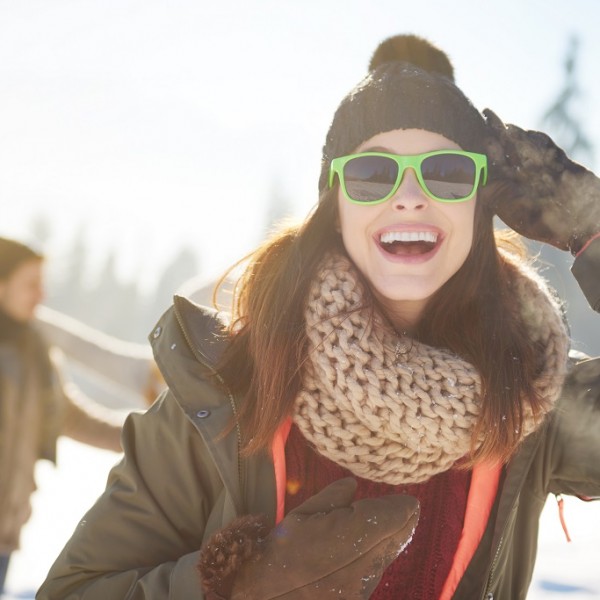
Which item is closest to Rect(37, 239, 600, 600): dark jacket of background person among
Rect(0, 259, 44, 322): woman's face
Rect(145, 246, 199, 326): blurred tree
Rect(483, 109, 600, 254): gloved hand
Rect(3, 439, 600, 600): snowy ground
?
Rect(483, 109, 600, 254): gloved hand

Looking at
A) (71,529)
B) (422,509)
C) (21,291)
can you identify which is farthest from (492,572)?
(71,529)

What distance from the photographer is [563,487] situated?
2.26 meters

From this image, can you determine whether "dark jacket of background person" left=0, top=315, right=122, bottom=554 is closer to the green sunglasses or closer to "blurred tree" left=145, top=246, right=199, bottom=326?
the green sunglasses

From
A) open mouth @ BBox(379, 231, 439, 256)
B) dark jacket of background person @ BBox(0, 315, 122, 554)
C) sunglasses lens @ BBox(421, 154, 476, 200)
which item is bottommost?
dark jacket of background person @ BBox(0, 315, 122, 554)

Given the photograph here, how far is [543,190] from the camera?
91.4 inches

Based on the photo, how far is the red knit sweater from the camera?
2.12m

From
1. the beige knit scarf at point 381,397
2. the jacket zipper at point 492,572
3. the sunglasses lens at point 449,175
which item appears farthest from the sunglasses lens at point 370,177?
the jacket zipper at point 492,572

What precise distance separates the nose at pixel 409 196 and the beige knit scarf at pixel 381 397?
0.96 ft

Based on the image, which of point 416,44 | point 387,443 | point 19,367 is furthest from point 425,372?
point 19,367

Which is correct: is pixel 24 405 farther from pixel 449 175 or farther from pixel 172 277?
pixel 172 277

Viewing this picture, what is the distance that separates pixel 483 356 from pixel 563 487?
1.55 ft

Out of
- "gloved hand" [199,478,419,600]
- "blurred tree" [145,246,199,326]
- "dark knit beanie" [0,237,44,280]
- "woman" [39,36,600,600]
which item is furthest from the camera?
"blurred tree" [145,246,199,326]

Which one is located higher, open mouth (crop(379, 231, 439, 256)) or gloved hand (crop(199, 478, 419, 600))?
open mouth (crop(379, 231, 439, 256))

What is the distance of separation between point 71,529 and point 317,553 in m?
6.11
